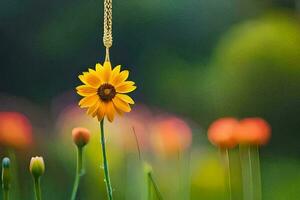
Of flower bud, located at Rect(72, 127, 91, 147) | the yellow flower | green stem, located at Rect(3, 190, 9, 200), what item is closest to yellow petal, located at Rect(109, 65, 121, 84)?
the yellow flower

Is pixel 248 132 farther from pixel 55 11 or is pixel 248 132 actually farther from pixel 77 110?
pixel 55 11

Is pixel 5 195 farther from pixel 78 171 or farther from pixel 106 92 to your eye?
pixel 106 92

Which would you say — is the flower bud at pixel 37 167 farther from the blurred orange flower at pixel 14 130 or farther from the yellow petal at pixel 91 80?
the yellow petal at pixel 91 80

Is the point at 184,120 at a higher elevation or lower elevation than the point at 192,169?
higher

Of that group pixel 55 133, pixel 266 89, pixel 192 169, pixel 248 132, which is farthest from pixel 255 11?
pixel 55 133

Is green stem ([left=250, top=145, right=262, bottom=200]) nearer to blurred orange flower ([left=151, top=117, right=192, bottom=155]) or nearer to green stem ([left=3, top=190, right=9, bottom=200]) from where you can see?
blurred orange flower ([left=151, top=117, right=192, bottom=155])

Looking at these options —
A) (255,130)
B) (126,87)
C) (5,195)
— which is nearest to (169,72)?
(126,87)
